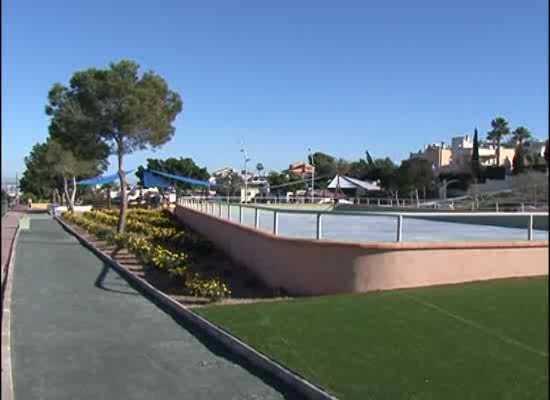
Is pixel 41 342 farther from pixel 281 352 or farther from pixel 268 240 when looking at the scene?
pixel 268 240

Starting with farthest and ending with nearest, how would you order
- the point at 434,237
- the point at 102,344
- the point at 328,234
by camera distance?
the point at 328,234, the point at 434,237, the point at 102,344

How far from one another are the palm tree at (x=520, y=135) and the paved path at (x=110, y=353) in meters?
4.92

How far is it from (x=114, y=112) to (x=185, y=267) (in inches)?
568

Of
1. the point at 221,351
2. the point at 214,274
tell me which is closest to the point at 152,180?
the point at 214,274

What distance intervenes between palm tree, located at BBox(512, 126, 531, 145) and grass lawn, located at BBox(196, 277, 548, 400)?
203 cm

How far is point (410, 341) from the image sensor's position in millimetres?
6875

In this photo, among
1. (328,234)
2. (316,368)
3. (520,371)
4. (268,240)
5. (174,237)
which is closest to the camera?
(520,371)

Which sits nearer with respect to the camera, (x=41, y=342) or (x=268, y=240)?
Answer: (x=41, y=342)

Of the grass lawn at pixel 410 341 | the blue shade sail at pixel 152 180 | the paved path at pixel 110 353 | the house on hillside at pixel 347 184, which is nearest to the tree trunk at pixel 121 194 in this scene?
the house on hillside at pixel 347 184

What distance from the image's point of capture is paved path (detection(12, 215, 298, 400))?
22.1ft

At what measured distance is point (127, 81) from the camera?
27.5 meters

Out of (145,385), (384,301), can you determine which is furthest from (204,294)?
(145,385)

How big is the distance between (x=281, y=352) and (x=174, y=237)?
53.1 ft

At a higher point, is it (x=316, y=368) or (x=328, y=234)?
(x=328, y=234)
